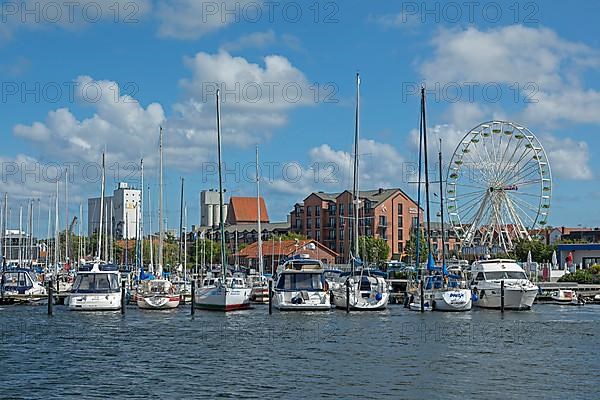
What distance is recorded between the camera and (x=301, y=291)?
196 ft

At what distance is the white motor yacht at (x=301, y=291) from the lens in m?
59.6

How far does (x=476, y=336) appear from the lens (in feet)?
155

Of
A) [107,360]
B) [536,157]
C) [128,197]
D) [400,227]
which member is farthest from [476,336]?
[128,197]

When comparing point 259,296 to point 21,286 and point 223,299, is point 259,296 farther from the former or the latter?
point 21,286

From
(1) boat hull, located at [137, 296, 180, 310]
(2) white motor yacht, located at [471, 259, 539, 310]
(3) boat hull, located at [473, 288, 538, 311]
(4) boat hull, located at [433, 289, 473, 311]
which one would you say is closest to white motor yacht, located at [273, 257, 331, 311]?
(1) boat hull, located at [137, 296, 180, 310]

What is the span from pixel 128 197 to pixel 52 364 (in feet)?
521

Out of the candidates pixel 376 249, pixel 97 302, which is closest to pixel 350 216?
pixel 376 249

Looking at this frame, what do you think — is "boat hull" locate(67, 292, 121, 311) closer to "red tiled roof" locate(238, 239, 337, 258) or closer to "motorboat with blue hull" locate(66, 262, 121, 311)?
"motorboat with blue hull" locate(66, 262, 121, 311)

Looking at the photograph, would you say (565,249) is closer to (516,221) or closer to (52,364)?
(516,221)

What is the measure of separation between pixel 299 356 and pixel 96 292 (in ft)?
83.9

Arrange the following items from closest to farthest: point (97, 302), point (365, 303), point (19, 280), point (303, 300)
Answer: point (303, 300), point (97, 302), point (365, 303), point (19, 280)

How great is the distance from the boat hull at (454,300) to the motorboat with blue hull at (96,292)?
2242cm

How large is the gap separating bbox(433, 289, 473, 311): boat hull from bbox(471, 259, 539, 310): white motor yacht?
3.10m

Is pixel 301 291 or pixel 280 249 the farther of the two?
pixel 280 249
